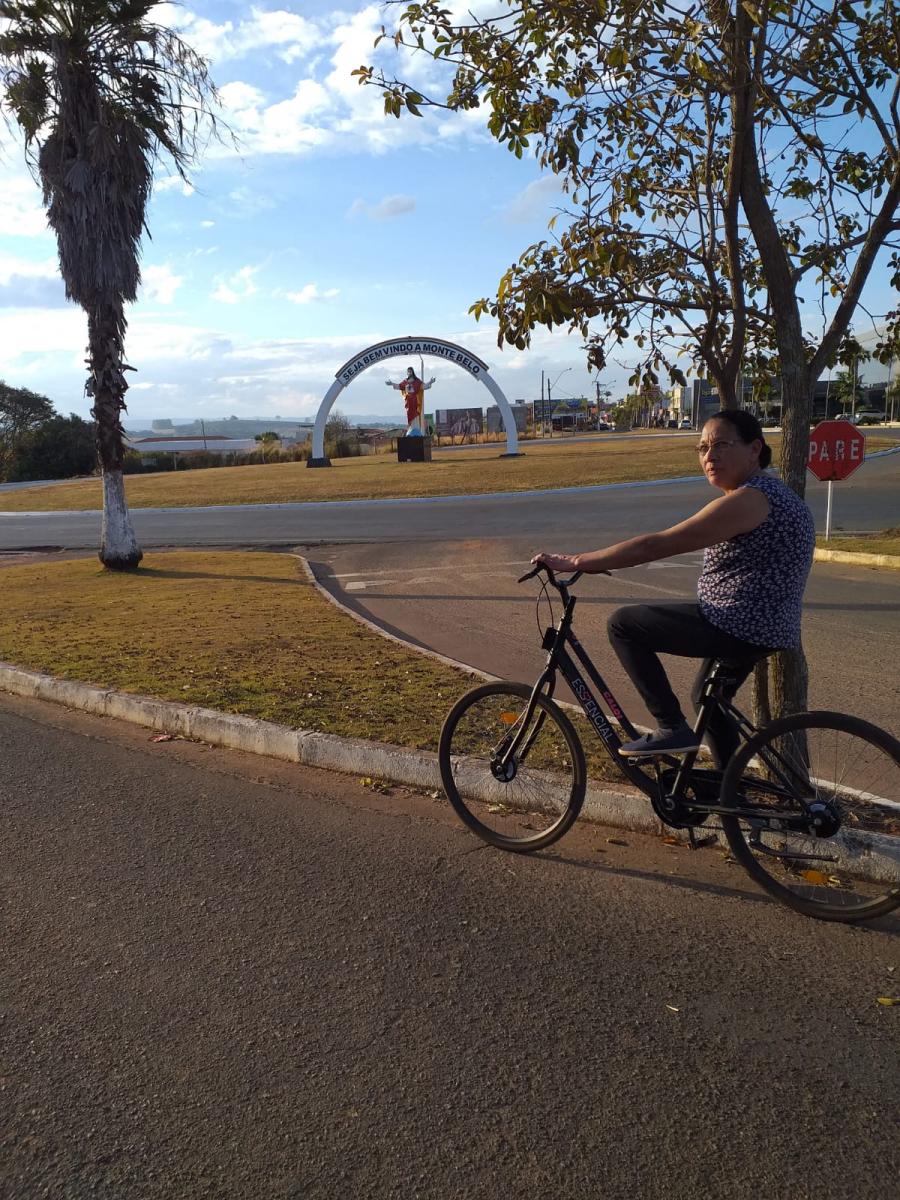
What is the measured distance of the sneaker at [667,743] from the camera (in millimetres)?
4023

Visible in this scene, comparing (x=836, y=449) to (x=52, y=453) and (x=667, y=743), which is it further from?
(x=52, y=453)

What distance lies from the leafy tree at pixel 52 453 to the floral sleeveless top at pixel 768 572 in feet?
185

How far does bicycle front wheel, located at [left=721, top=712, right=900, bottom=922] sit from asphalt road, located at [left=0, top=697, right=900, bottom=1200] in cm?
16

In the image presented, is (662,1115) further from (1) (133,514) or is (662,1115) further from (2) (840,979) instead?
(1) (133,514)

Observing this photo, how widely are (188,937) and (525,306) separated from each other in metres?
3.46

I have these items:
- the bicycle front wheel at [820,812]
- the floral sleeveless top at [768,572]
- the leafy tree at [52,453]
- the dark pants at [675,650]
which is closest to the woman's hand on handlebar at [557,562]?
the dark pants at [675,650]

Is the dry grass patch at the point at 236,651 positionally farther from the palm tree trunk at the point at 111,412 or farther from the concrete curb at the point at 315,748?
the palm tree trunk at the point at 111,412

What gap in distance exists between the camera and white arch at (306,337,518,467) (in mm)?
48438

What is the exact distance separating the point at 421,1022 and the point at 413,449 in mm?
46684

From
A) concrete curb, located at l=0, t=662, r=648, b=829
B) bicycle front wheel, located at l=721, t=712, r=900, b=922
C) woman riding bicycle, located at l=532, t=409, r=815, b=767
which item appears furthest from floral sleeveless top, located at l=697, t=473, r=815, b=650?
concrete curb, located at l=0, t=662, r=648, b=829

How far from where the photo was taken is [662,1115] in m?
2.68

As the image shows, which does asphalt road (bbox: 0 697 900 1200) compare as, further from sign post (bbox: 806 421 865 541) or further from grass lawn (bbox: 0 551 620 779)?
sign post (bbox: 806 421 865 541)

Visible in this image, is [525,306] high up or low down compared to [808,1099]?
up

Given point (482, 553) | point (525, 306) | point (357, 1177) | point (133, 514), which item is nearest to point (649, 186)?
point (525, 306)
